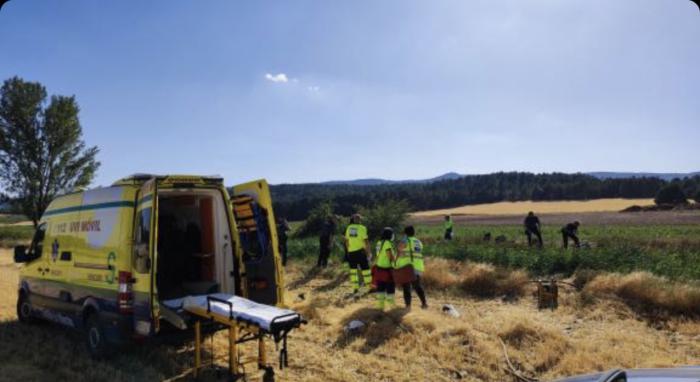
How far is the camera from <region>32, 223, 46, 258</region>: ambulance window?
29.8ft

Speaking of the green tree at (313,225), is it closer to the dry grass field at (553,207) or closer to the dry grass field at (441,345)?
the dry grass field at (441,345)

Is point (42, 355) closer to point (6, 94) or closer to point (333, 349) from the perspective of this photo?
point (333, 349)

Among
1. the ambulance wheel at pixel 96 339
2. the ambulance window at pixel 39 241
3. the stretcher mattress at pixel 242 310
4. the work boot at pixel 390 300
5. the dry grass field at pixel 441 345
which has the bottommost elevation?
the dry grass field at pixel 441 345

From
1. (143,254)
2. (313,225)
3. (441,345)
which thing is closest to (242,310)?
(143,254)

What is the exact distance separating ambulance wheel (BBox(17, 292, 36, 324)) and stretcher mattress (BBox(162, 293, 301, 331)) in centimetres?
382

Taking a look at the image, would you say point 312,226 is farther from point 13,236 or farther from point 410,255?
point 410,255

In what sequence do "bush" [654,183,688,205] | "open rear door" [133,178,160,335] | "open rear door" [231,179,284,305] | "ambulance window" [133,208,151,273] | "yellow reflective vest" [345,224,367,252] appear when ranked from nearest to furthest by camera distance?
"open rear door" [133,178,160,335], "ambulance window" [133,208,151,273], "open rear door" [231,179,284,305], "yellow reflective vest" [345,224,367,252], "bush" [654,183,688,205]

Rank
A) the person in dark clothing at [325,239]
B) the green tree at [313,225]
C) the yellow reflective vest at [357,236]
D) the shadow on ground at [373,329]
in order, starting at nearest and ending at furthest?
the shadow on ground at [373,329]
the yellow reflective vest at [357,236]
the person in dark clothing at [325,239]
the green tree at [313,225]

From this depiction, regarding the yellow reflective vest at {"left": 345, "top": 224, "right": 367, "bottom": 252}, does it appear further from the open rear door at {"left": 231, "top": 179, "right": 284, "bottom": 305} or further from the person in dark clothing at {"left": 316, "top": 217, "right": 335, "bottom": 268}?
the open rear door at {"left": 231, "top": 179, "right": 284, "bottom": 305}

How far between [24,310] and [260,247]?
487 cm

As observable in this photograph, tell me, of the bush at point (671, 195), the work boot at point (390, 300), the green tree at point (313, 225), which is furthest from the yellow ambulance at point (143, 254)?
the bush at point (671, 195)

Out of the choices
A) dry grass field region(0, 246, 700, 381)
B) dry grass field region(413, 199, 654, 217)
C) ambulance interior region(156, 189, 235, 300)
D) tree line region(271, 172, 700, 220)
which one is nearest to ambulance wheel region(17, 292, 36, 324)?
dry grass field region(0, 246, 700, 381)

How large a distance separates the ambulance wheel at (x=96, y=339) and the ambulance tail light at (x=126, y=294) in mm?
668

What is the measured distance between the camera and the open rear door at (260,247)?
7680mm
